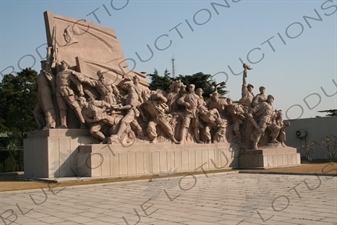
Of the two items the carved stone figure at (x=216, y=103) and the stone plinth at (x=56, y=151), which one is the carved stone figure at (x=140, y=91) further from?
the carved stone figure at (x=216, y=103)

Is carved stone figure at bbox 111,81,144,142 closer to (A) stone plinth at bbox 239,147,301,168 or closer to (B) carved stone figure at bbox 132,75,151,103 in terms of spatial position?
(B) carved stone figure at bbox 132,75,151,103

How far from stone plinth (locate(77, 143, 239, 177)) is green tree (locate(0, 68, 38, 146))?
10100mm

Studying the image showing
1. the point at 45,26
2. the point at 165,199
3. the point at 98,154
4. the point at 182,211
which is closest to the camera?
the point at 182,211

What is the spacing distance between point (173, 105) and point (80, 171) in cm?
390

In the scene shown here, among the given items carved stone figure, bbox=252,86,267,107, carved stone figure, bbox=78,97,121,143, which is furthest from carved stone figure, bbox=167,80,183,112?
carved stone figure, bbox=252,86,267,107

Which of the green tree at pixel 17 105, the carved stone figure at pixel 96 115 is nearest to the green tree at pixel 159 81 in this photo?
the green tree at pixel 17 105

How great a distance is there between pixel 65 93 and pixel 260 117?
22.7 ft

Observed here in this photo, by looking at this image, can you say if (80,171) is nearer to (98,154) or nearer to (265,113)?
(98,154)

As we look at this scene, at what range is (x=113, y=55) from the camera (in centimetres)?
1460

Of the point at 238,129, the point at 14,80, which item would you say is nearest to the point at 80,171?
the point at 238,129

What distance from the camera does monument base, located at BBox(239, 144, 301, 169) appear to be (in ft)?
49.2

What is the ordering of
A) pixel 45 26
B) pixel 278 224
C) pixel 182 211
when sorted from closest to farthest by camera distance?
pixel 278 224
pixel 182 211
pixel 45 26

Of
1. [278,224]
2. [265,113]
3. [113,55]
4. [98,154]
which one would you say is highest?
[113,55]

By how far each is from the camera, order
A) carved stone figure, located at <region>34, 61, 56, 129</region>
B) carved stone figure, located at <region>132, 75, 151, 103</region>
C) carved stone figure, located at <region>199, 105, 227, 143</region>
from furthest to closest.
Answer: carved stone figure, located at <region>199, 105, 227, 143</region>
carved stone figure, located at <region>132, 75, 151, 103</region>
carved stone figure, located at <region>34, 61, 56, 129</region>
